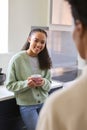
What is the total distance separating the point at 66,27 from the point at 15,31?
1.98 feet

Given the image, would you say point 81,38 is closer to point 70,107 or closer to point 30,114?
point 70,107

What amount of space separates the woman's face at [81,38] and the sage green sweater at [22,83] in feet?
4.79

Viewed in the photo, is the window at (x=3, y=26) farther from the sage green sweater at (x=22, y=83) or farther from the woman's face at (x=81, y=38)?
the woman's face at (x=81, y=38)

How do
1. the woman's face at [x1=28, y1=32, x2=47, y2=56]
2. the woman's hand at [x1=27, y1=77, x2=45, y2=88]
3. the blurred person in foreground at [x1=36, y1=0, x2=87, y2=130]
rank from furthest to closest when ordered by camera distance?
the woman's face at [x1=28, y1=32, x2=47, y2=56] → the woman's hand at [x1=27, y1=77, x2=45, y2=88] → the blurred person in foreground at [x1=36, y1=0, x2=87, y2=130]

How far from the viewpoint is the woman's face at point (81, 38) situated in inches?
20.2

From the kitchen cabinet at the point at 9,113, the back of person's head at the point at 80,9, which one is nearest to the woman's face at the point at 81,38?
the back of person's head at the point at 80,9

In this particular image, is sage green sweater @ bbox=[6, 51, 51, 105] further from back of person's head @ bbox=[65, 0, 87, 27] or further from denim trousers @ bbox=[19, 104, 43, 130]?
back of person's head @ bbox=[65, 0, 87, 27]

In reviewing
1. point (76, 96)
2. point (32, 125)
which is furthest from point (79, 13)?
point (32, 125)

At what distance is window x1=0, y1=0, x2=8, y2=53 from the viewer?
266cm

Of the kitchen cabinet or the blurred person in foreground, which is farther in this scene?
the kitchen cabinet

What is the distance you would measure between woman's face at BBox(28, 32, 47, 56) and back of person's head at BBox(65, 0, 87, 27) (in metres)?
1.58

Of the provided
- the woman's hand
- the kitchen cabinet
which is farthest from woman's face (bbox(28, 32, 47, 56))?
the kitchen cabinet

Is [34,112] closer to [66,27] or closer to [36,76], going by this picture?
[36,76]

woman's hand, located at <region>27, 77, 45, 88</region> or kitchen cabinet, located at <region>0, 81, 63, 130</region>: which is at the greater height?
woman's hand, located at <region>27, 77, 45, 88</region>
